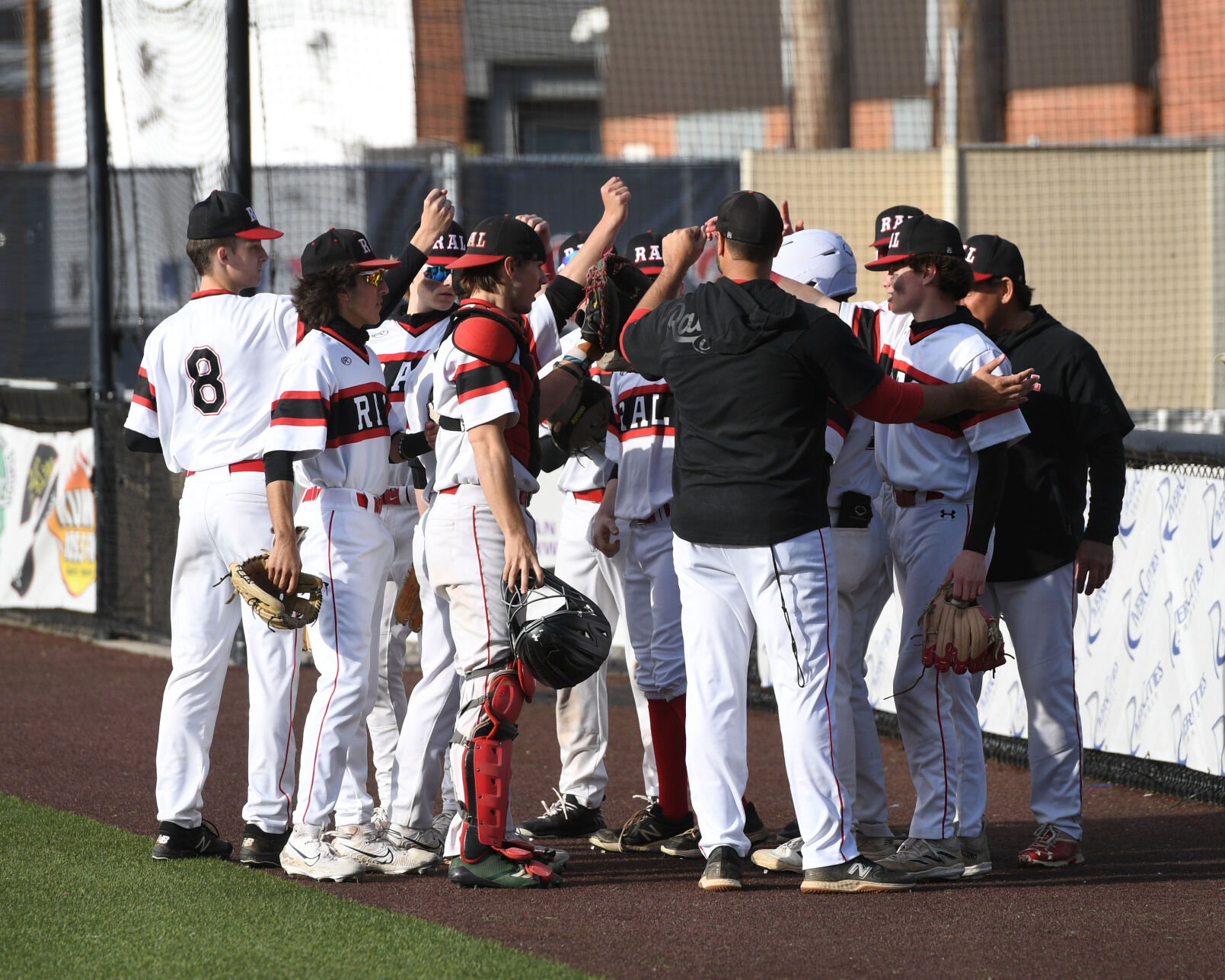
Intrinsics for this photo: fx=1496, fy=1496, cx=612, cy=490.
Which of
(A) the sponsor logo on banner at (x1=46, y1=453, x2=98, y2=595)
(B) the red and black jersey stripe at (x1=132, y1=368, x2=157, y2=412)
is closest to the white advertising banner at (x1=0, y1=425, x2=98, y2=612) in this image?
(A) the sponsor logo on banner at (x1=46, y1=453, x2=98, y2=595)

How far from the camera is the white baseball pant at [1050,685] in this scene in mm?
4992

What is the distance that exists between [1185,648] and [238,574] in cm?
375

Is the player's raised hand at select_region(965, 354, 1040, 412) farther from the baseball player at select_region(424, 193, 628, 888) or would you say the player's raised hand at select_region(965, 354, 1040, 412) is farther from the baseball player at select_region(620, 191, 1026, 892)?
the baseball player at select_region(424, 193, 628, 888)

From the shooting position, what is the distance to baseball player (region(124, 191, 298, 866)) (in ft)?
15.9

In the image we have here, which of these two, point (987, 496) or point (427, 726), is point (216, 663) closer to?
point (427, 726)

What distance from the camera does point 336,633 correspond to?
182 inches

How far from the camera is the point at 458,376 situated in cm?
454

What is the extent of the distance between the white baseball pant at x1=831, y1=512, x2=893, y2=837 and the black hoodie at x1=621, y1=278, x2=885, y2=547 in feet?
1.64

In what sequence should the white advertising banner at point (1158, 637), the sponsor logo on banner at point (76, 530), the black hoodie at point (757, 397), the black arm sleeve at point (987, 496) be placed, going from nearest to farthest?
the black hoodie at point (757, 397) < the black arm sleeve at point (987, 496) < the white advertising banner at point (1158, 637) < the sponsor logo on banner at point (76, 530)

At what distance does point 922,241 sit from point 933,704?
4.83 ft

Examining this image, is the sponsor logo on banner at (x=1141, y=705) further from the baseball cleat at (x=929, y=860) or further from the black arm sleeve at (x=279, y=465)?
the black arm sleeve at (x=279, y=465)

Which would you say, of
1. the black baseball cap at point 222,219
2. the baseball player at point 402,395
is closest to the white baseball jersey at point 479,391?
the baseball player at point 402,395

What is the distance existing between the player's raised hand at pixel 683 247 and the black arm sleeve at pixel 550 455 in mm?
1051

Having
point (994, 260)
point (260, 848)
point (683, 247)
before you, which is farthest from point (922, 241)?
point (260, 848)
